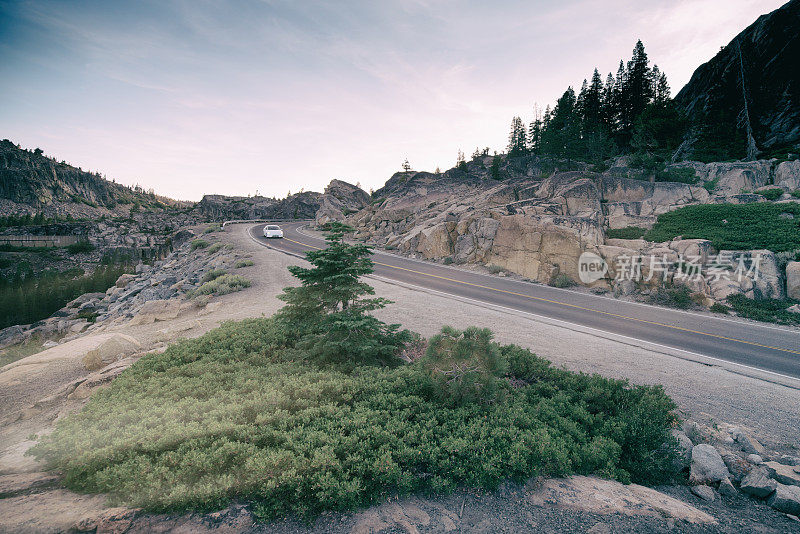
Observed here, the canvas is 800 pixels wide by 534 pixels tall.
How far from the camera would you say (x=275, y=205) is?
7688 centimetres

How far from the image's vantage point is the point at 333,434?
481 cm

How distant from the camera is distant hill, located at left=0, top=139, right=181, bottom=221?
343 ft

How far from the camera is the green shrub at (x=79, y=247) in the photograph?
76188 mm

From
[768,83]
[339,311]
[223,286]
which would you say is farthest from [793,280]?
[768,83]

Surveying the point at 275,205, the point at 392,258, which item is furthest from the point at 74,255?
the point at 392,258

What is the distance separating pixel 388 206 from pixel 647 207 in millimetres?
28864

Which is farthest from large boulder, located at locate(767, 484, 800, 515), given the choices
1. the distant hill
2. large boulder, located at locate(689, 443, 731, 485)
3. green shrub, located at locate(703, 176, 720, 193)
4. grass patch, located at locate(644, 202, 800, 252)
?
the distant hill

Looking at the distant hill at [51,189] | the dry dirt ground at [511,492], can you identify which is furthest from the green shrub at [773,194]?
the distant hill at [51,189]

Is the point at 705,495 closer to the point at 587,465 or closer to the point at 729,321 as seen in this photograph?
the point at 587,465

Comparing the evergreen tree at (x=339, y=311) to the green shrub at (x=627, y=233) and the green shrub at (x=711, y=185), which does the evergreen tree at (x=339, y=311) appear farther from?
the green shrub at (x=711, y=185)

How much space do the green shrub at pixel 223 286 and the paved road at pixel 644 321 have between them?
8978 mm

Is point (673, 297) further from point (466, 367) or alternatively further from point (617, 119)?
point (617, 119)

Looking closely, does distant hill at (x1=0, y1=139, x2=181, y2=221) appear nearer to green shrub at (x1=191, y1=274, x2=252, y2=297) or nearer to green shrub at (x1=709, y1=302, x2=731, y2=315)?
green shrub at (x1=191, y1=274, x2=252, y2=297)

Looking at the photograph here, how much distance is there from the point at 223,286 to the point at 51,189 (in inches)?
6278
